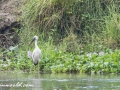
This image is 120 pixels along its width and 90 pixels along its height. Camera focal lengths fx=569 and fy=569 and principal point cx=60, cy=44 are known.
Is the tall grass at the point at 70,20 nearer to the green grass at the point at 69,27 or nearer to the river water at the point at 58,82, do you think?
the green grass at the point at 69,27

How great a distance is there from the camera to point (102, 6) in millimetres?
16625

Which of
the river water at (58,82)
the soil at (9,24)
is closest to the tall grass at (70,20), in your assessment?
the soil at (9,24)

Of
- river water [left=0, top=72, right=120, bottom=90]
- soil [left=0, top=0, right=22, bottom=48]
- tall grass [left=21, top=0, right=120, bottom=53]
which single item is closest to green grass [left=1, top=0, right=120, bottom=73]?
tall grass [left=21, top=0, right=120, bottom=53]

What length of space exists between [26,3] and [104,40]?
273 cm

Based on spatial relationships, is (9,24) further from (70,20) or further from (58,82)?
(58,82)

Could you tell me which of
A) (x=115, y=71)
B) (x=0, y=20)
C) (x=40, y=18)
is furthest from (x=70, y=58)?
(x=0, y=20)

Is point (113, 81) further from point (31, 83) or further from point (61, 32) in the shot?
point (61, 32)

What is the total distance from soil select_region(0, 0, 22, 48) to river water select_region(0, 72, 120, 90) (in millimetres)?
4077

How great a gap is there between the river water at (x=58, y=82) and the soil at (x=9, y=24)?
13.4 feet

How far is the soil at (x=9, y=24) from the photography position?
1673 cm

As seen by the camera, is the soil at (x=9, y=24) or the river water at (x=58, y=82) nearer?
the river water at (x=58, y=82)

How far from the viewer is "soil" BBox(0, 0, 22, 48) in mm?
16734

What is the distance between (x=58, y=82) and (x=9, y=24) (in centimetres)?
630

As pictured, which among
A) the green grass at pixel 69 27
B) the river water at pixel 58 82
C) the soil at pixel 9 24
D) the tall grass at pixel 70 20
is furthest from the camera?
the soil at pixel 9 24
